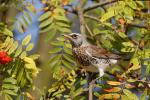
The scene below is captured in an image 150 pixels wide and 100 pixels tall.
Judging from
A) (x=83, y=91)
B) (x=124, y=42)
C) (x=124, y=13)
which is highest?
(x=124, y=13)

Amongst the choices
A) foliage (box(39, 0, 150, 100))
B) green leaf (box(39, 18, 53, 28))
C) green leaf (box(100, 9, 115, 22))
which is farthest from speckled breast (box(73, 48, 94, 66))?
green leaf (box(100, 9, 115, 22))

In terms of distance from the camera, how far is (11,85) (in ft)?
11.6

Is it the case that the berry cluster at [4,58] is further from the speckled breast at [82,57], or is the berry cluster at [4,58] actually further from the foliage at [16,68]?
the speckled breast at [82,57]

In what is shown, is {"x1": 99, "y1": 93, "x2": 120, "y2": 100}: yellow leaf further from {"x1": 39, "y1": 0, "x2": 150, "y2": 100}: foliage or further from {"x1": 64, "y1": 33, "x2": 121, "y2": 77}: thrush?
{"x1": 64, "y1": 33, "x2": 121, "y2": 77}: thrush

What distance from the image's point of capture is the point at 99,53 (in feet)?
15.1

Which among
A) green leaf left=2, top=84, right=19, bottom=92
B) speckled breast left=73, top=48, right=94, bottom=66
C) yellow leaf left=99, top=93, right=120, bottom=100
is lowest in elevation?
yellow leaf left=99, top=93, right=120, bottom=100

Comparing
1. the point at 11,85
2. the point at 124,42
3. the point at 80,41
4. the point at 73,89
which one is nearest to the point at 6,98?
the point at 11,85

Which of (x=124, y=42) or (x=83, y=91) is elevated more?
(x=124, y=42)

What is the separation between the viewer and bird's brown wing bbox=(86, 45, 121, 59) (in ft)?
14.9

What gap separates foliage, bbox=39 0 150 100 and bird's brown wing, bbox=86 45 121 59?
0.06 m

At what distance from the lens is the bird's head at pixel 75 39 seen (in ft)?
15.3

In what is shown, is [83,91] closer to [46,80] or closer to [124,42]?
[124,42]

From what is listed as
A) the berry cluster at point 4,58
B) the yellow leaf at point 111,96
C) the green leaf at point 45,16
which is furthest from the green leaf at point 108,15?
the berry cluster at point 4,58

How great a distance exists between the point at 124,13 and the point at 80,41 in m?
0.87
